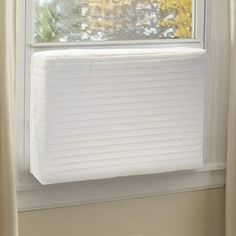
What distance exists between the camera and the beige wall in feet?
8.41

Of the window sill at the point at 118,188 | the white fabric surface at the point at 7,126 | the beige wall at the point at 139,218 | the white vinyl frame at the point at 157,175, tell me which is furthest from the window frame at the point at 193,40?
the beige wall at the point at 139,218

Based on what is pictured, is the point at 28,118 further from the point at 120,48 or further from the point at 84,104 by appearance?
the point at 120,48

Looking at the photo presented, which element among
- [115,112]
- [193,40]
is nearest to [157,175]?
[115,112]

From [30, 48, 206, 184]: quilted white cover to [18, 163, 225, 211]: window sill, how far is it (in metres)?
0.10

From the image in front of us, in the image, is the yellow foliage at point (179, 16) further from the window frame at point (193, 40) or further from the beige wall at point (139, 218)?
the beige wall at point (139, 218)

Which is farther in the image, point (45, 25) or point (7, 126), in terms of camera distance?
point (45, 25)

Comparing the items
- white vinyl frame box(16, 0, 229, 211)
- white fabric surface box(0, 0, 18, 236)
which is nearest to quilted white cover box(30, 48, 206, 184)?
white vinyl frame box(16, 0, 229, 211)

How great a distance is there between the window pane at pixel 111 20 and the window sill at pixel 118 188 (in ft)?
1.92

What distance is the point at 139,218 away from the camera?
272 centimetres

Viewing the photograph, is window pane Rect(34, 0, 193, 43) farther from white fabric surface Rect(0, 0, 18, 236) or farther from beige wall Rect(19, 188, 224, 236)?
beige wall Rect(19, 188, 224, 236)

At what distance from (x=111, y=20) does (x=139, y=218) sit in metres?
0.84

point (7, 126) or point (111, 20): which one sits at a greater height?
point (111, 20)

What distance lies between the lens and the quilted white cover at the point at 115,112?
2.40 meters

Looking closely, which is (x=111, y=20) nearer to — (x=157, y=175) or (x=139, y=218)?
(x=157, y=175)
